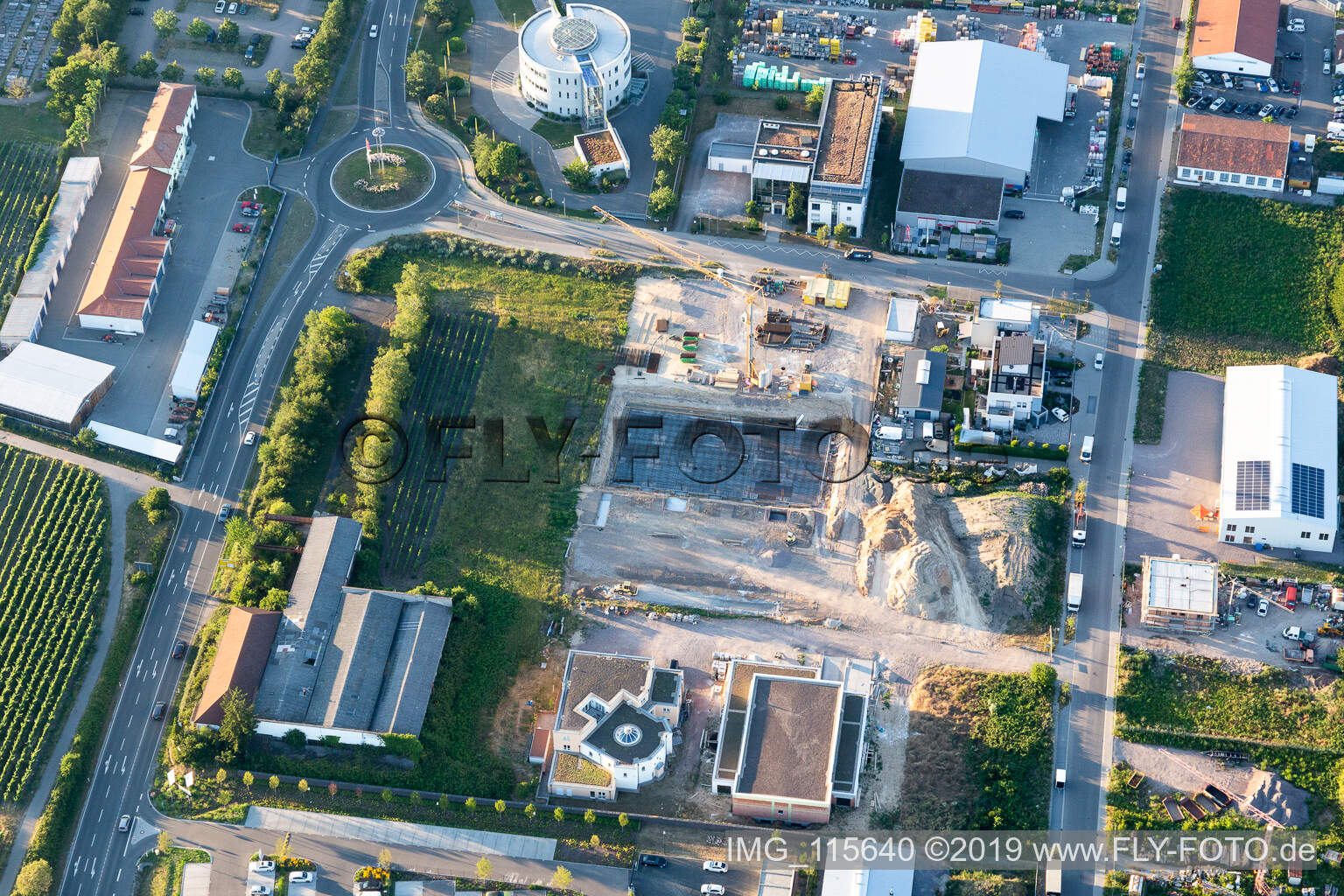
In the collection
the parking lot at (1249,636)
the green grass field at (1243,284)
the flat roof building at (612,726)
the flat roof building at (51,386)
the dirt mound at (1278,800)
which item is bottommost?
the flat roof building at (612,726)

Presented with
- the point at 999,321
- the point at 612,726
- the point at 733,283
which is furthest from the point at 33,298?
the point at 999,321

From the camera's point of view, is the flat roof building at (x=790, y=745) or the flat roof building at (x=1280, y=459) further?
the flat roof building at (x=1280, y=459)

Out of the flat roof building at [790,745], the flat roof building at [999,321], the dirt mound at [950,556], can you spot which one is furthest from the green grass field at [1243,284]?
the flat roof building at [790,745]

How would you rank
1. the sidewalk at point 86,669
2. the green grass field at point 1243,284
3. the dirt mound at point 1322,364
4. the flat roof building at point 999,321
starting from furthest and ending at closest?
1. the green grass field at point 1243,284
2. the flat roof building at point 999,321
3. the dirt mound at point 1322,364
4. the sidewalk at point 86,669

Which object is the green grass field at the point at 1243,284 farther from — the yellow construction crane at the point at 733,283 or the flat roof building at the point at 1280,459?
the yellow construction crane at the point at 733,283

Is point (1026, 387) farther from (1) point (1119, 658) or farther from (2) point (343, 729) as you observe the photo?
(2) point (343, 729)

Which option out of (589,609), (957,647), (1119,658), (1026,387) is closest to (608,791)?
(589,609)

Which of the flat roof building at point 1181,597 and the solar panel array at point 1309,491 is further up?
the solar panel array at point 1309,491

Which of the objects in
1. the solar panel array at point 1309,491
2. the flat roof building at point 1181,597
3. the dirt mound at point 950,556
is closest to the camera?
the flat roof building at point 1181,597

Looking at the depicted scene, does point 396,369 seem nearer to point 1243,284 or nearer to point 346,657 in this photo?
point 346,657
